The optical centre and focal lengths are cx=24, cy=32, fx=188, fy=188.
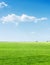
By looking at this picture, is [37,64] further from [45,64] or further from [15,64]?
[15,64]

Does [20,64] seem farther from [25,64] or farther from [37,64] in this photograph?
[37,64]

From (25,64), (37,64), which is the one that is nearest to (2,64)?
(25,64)

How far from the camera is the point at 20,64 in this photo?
17484 mm

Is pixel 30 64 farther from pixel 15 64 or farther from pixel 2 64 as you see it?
pixel 2 64

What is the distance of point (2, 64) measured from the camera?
675 inches

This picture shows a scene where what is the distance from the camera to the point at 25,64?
688 inches

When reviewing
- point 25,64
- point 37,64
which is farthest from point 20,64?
point 37,64

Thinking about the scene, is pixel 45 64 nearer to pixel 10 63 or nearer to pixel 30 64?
pixel 30 64

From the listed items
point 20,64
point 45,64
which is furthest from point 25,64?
point 45,64

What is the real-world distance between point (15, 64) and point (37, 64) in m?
2.10

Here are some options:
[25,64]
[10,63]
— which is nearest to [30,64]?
[25,64]

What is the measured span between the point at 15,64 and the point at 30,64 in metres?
1.44

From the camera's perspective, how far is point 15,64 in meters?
17.4

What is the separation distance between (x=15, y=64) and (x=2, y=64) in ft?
3.96
